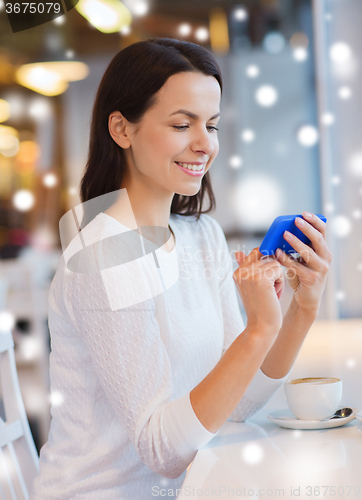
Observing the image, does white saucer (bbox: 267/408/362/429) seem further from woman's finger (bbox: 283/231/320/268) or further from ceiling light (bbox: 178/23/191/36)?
ceiling light (bbox: 178/23/191/36)

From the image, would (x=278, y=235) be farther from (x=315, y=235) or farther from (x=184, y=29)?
(x=184, y=29)

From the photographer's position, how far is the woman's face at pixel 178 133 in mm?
685

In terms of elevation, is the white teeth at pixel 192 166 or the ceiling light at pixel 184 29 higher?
the ceiling light at pixel 184 29

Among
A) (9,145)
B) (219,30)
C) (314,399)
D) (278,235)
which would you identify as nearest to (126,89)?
(278,235)

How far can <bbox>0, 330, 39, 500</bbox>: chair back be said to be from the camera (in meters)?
0.69

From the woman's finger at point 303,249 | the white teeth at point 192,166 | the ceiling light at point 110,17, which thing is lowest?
the woman's finger at point 303,249

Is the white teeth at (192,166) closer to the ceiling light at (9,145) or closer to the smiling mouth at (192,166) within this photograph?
the smiling mouth at (192,166)

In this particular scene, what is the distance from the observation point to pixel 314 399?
55 cm

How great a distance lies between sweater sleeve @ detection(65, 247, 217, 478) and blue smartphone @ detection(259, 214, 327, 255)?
0.17 metres

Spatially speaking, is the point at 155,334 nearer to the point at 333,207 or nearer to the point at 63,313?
the point at 63,313

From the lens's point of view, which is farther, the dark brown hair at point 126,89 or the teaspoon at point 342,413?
the dark brown hair at point 126,89

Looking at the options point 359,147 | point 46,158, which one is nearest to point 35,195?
point 46,158

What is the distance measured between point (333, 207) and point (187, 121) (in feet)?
7.83

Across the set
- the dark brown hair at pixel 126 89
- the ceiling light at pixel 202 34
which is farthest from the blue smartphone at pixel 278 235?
the ceiling light at pixel 202 34
